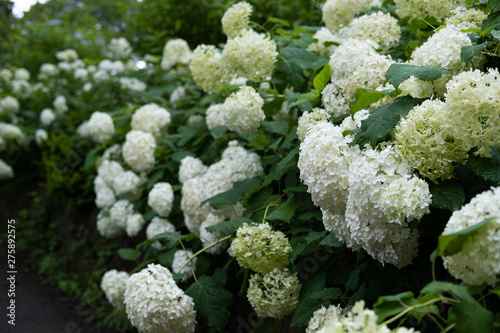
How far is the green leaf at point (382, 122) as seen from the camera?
1443mm

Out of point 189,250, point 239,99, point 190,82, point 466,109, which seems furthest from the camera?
point 190,82

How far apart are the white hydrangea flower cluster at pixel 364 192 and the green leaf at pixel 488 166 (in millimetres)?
174

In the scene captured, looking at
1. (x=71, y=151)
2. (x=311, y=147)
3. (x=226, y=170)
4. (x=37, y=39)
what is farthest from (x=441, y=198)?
(x=37, y=39)

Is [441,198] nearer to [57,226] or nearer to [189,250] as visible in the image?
[189,250]

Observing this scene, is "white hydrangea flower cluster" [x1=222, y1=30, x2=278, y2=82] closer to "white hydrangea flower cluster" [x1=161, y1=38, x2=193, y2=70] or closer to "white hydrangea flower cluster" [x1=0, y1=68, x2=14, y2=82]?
"white hydrangea flower cluster" [x1=161, y1=38, x2=193, y2=70]

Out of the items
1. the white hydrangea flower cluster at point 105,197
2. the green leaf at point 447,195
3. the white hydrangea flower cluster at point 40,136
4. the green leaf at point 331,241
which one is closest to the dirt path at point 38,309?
the white hydrangea flower cluster at point 105,197

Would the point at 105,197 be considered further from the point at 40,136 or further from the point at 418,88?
the point at 418,88

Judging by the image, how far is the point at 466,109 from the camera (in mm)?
1252

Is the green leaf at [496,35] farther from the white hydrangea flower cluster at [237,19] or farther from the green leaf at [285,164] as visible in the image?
the white hydrangea flower cluster at [237,19]

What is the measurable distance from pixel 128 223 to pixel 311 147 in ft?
7.16

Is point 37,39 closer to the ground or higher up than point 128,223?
higher up

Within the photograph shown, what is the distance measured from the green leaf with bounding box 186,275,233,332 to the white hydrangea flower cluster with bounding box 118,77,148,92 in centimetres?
327

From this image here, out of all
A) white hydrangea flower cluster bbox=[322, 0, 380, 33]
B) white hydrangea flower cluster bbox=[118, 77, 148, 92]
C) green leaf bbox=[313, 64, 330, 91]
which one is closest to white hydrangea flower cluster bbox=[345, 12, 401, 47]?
green leaf bbox=[313, 64, 330, 91]

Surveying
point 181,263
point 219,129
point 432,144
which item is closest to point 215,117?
point 219,129
